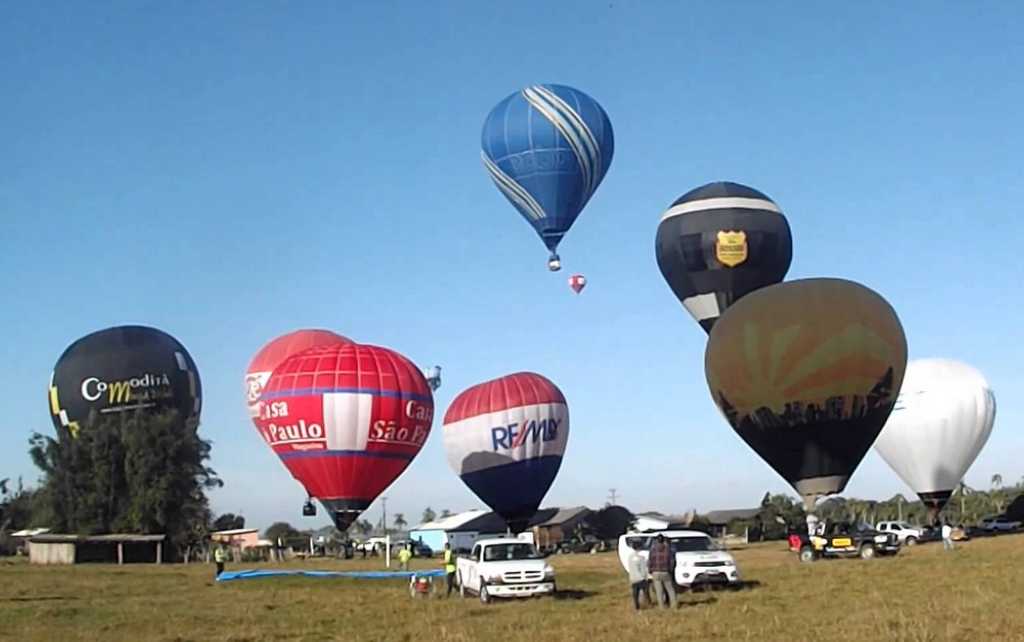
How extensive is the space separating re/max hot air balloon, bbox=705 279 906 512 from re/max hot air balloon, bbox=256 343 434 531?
12041 millimetres

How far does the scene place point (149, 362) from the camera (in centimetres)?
6456

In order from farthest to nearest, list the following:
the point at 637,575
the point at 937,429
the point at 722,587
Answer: the point at 937,429, the point at 722,587, the point at 637,575

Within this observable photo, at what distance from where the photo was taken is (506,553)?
26.4 meters

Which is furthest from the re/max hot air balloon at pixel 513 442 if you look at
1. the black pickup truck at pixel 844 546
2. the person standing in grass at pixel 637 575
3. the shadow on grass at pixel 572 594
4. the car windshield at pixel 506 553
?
the person standing in grass at pixel 637 575

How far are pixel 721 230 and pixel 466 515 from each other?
57288 millimetres

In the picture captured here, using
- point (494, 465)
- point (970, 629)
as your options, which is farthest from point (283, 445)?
point (970, 629)

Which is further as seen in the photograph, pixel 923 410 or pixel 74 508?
pixel 74 508

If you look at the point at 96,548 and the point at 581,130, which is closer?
the point at 581,130

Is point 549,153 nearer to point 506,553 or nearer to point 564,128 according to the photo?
point 564,128

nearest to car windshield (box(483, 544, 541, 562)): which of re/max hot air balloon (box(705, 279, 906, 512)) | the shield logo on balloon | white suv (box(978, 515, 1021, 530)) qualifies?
re/max hot air balloon (box(705, 279, 906, 512))

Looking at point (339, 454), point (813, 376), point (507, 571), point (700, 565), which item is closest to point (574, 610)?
point (507, 571)

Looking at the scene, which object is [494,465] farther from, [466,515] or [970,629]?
[466,515]

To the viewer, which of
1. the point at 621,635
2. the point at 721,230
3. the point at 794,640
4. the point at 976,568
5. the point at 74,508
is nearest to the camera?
the point at 794,640

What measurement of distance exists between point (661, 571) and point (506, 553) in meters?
5.31
